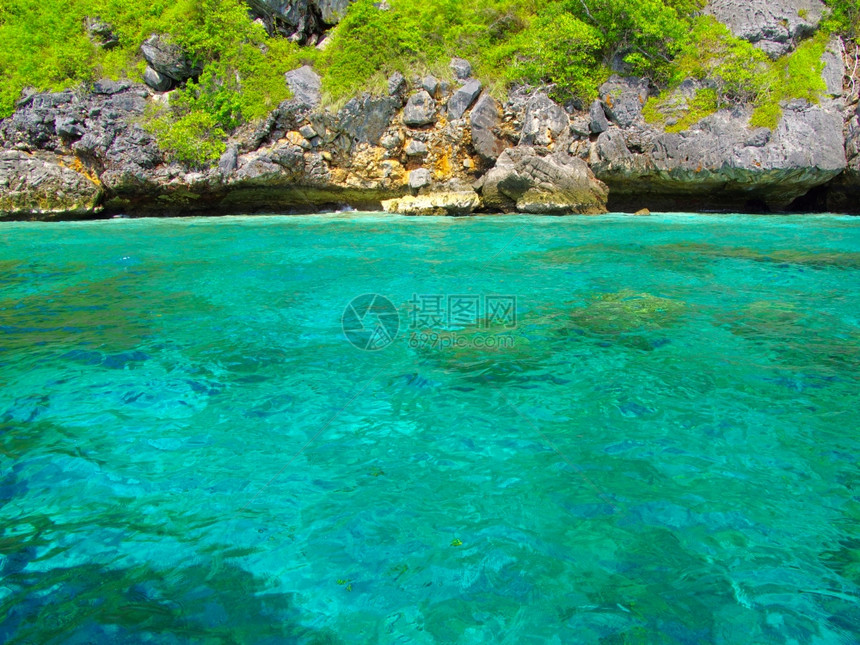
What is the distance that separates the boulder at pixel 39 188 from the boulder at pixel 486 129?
12.3 m

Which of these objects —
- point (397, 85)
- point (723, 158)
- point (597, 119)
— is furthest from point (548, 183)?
point (397, 85)

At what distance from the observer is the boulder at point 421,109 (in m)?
16.2

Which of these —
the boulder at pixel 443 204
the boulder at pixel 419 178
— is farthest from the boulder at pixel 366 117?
the boulder at pixel 443 204

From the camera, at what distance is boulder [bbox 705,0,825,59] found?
48.1ft

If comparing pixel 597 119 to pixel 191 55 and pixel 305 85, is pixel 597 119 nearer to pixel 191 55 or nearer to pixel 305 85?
pixel 305 85

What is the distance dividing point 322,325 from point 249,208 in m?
13.9

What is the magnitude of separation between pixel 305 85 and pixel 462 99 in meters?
5.27

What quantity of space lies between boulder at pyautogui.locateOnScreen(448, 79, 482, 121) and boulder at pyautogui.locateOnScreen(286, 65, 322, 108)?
4388mm

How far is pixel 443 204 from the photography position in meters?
15.3

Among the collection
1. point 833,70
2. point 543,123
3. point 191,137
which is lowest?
point 191,137

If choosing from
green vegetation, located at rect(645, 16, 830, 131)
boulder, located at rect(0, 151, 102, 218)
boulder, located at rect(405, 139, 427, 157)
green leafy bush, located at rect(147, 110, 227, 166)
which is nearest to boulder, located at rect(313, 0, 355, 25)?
green leafy bush, located at rect(147, 110, 227, 166)

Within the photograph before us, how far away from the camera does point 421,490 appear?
2770mm

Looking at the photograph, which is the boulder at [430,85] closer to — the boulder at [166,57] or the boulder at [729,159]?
the boulder at [729,159]

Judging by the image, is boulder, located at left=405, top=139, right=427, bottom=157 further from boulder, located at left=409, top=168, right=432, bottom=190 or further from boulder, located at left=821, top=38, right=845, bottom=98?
boulder, located at left=821, top=38, right=845, bottom=98
